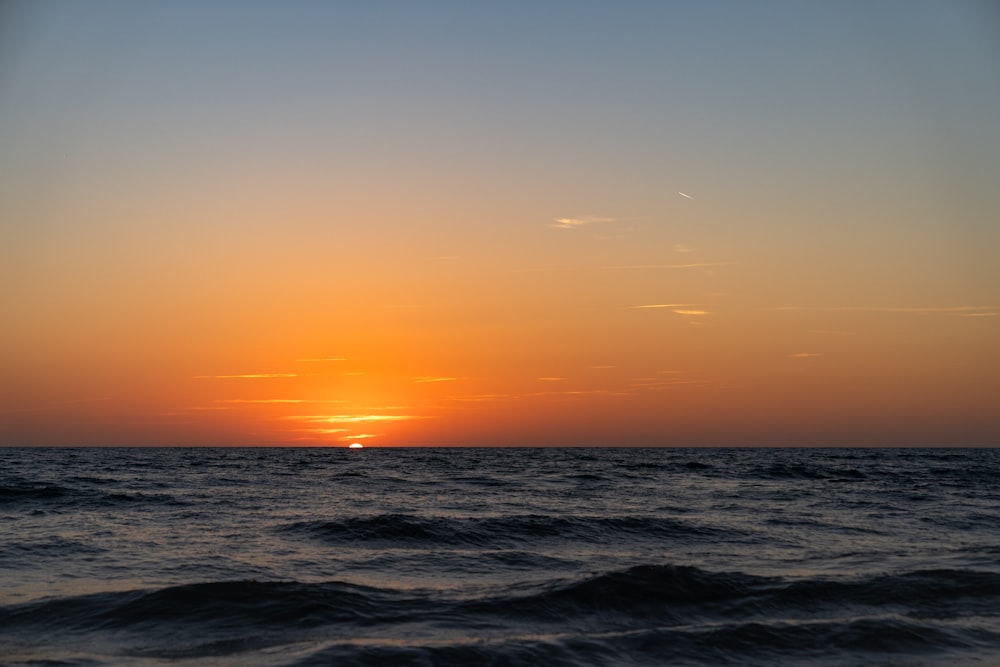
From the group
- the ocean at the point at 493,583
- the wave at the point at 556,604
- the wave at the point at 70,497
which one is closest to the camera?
the ocean at the point at 493,583

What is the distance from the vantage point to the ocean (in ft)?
34.7

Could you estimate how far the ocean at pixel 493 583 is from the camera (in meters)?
10.6

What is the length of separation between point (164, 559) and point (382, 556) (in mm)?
4682

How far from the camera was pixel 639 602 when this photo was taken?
44.1 ft

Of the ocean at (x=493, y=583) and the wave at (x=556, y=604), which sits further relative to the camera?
the wave at (x=556, y=604)

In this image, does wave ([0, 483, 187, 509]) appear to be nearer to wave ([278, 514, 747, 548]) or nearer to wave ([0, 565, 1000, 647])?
wave ([278, 514, 747, 548])

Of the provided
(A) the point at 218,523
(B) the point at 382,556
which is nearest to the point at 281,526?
(A) the point at 218,523

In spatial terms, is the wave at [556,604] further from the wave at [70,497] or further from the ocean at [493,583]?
the wave at [70,497]

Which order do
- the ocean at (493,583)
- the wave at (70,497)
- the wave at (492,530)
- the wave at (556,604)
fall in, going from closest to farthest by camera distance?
the ocean at (493,583) < the wave at (556,604) < the wave at (492,530) < the wave at (70,497)

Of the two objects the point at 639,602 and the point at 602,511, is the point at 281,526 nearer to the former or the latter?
the point at 602,511

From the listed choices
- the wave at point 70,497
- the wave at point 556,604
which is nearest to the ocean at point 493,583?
the wave at point 556,604

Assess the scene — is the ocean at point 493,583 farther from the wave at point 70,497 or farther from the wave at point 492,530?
the wave at point 70,497

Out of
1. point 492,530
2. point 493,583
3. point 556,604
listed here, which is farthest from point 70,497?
point 556,604

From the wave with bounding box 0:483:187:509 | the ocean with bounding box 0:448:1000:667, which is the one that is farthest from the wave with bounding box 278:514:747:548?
the wave with bounding box 0:483:187:509
